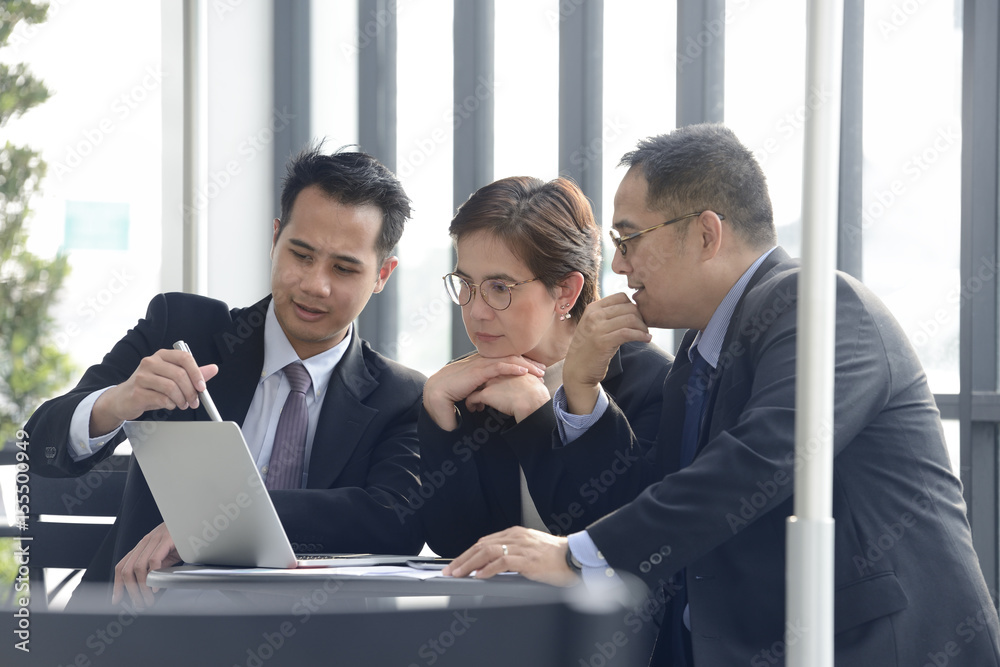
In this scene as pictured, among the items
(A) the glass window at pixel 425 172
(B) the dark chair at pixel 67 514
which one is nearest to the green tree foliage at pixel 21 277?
(A) the glass window at pixel 425 172

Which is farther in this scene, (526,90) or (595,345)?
(526,90)

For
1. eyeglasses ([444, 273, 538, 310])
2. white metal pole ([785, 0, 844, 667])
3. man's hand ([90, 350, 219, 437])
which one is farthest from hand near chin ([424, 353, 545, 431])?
white metal pole ([785, 0, 844, 667])

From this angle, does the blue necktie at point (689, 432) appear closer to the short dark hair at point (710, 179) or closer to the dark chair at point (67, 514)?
the short dark hair at point (710, 179)

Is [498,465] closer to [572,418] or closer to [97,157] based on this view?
[572,418]

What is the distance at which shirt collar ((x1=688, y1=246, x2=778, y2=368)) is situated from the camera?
1.82 metres

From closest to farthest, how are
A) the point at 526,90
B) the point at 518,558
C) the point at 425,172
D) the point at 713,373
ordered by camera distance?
the point at 518,558
the point at 713,373
the point at 526,90
the point at 425,172

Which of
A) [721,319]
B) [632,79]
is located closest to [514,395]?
[721,319]

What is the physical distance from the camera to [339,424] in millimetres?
2031

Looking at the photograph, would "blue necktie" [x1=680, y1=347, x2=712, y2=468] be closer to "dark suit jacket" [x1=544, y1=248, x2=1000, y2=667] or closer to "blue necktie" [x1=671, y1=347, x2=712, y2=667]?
"blue necktie" [x1=671, y1=347, x2=712, y2=667]

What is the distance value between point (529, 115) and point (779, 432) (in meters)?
2.18

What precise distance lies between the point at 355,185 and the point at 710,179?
33.3 inches

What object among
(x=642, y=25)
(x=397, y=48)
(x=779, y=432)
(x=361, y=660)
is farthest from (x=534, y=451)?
(x=397, y=48)

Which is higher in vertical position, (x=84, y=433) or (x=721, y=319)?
(x=721, y=319)

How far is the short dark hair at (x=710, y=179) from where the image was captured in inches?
72.4
